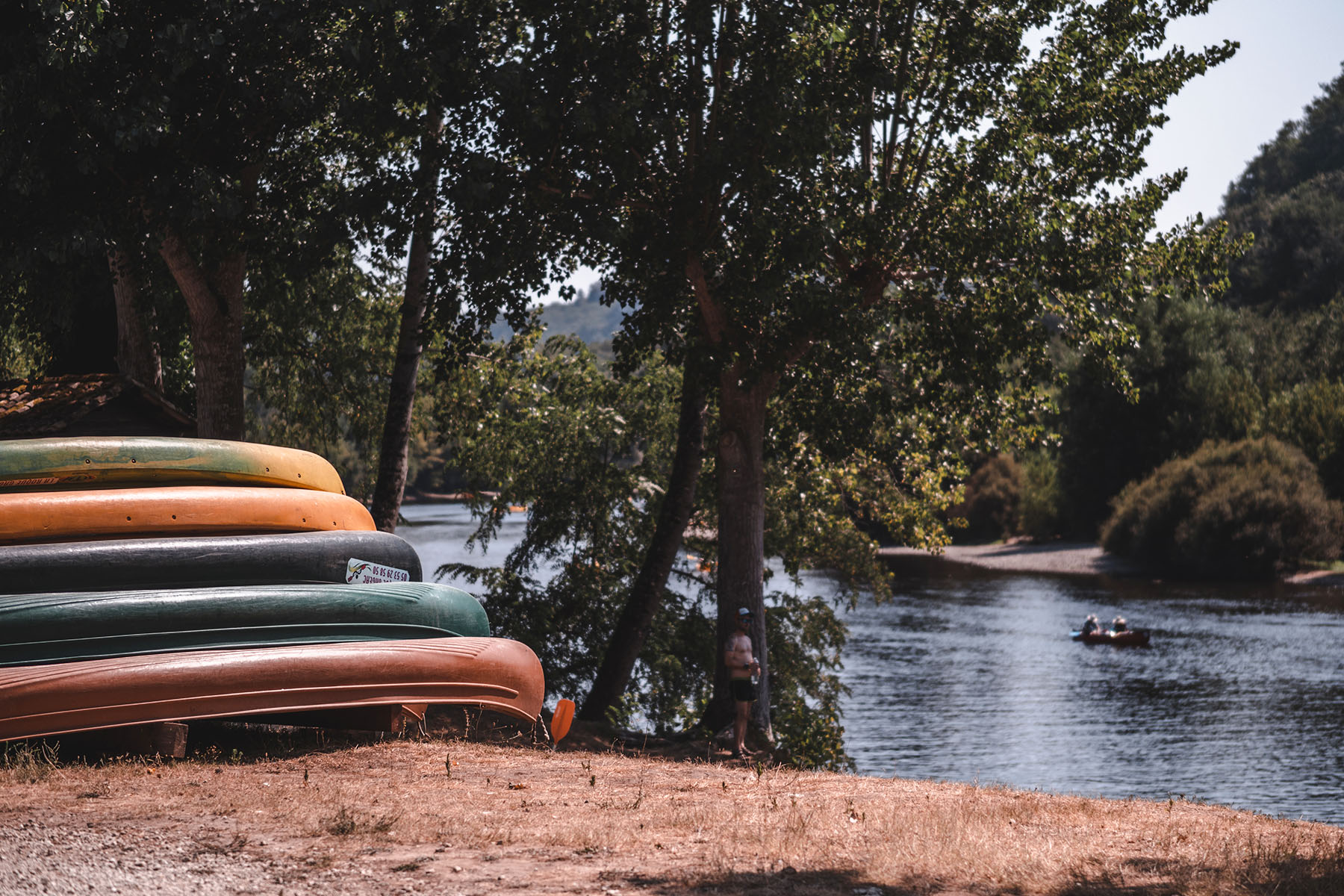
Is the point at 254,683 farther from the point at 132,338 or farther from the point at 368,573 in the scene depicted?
the point at 132,338

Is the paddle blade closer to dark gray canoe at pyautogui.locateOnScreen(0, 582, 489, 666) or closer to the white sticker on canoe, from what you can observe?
dark gray canoe at pyautogui.locateOnScreen(0, 582, 489, 666)

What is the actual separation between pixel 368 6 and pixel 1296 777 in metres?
19.3

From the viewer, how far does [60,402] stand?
41.1ft

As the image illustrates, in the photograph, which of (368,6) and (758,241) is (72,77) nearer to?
(368,6)

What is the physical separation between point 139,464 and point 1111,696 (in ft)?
81.4

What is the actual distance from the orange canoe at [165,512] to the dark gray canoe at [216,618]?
0.67 meters

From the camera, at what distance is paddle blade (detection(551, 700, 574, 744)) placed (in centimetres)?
1089

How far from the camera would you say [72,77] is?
37.6 feet

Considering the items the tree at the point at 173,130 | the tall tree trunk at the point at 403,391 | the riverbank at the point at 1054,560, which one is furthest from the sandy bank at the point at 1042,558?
the tree at the point at 173,130

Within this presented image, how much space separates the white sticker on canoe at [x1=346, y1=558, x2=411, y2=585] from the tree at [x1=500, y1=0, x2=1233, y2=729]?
4.16 metres

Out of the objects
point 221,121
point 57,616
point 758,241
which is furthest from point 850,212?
point 57,616

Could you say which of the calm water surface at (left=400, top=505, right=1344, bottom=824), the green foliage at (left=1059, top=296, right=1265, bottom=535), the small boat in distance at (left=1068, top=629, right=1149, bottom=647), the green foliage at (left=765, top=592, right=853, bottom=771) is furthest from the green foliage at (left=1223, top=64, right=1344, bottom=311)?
the green foliage at (left=765, top=592, right=853, bottom=771)

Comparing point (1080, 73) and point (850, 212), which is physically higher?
point (1080, 73)

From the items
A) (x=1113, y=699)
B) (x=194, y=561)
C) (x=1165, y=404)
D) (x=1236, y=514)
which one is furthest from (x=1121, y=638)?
(x=194, y=561)
